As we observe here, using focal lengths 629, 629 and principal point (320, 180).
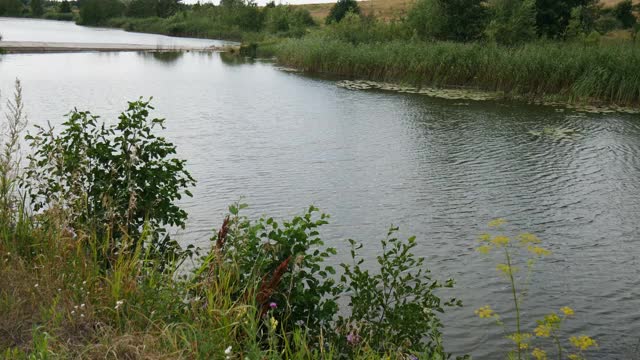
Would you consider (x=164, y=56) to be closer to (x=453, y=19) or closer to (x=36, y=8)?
(x=453, y=19)

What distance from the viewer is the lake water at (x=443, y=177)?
21.3 feet

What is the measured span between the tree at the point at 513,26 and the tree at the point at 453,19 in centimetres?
247

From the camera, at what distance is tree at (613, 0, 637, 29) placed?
4580 cm

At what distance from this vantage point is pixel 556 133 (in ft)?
49.8

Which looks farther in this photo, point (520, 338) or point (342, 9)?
point (342, 9)

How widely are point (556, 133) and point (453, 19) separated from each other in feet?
62.2

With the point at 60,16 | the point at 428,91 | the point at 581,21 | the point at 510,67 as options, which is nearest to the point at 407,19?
the point at 581,21

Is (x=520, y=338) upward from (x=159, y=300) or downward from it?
downward

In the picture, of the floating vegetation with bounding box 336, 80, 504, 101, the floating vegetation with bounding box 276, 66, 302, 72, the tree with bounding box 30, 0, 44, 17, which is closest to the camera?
the floating vegetation with bounding box 336, 80, 504, 101

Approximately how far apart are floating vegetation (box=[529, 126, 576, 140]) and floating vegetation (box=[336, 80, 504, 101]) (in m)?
5.39

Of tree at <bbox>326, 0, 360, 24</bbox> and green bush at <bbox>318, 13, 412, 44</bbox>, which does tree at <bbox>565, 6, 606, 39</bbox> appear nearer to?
green bush at <bbox>318, 13, 412, 44</bbox>

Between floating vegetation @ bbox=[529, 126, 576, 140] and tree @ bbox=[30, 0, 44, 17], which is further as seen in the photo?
tree @ bbox=[30, 0, 44, 17]

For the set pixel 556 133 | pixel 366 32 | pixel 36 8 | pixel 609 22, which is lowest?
pixel 556 133

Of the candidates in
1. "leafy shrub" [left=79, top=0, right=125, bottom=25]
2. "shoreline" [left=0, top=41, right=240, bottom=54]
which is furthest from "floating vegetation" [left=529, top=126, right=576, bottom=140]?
"leafy shrub" [left=79, top=0, right=125, bottom=25]
